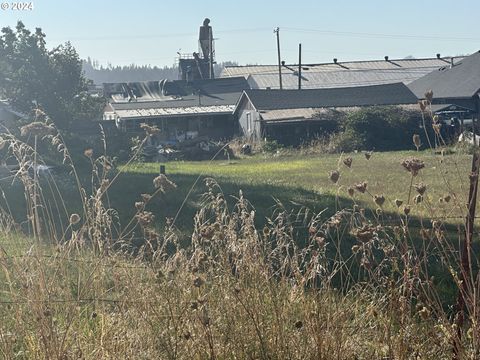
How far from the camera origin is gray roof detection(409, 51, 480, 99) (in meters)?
49.6

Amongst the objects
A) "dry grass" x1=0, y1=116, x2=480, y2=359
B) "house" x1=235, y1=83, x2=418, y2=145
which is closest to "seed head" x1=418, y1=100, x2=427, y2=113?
"dry grass" x1=0, y1=116, x2=480, y2=359

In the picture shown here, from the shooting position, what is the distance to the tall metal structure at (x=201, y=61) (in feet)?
225

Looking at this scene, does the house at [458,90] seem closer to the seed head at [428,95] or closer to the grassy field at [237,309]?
the grassy field at [237,309]

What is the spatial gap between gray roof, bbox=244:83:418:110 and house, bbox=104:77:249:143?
178 inches

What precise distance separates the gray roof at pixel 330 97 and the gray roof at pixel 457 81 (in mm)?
2251

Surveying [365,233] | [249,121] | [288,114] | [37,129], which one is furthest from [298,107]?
[365,233]

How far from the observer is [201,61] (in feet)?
227

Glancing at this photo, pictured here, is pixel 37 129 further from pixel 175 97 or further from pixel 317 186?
pixel 175 97

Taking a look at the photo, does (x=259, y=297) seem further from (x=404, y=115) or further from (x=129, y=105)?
(x=129, y=105)

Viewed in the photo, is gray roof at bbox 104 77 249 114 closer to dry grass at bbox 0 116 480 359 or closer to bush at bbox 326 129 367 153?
bush at bbox 326 129 367 153

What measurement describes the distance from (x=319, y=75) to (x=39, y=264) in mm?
65836

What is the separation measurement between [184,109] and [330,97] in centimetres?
1116

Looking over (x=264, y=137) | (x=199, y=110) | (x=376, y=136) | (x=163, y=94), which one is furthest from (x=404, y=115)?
(x=163, y=94)

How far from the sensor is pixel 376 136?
42.6m
